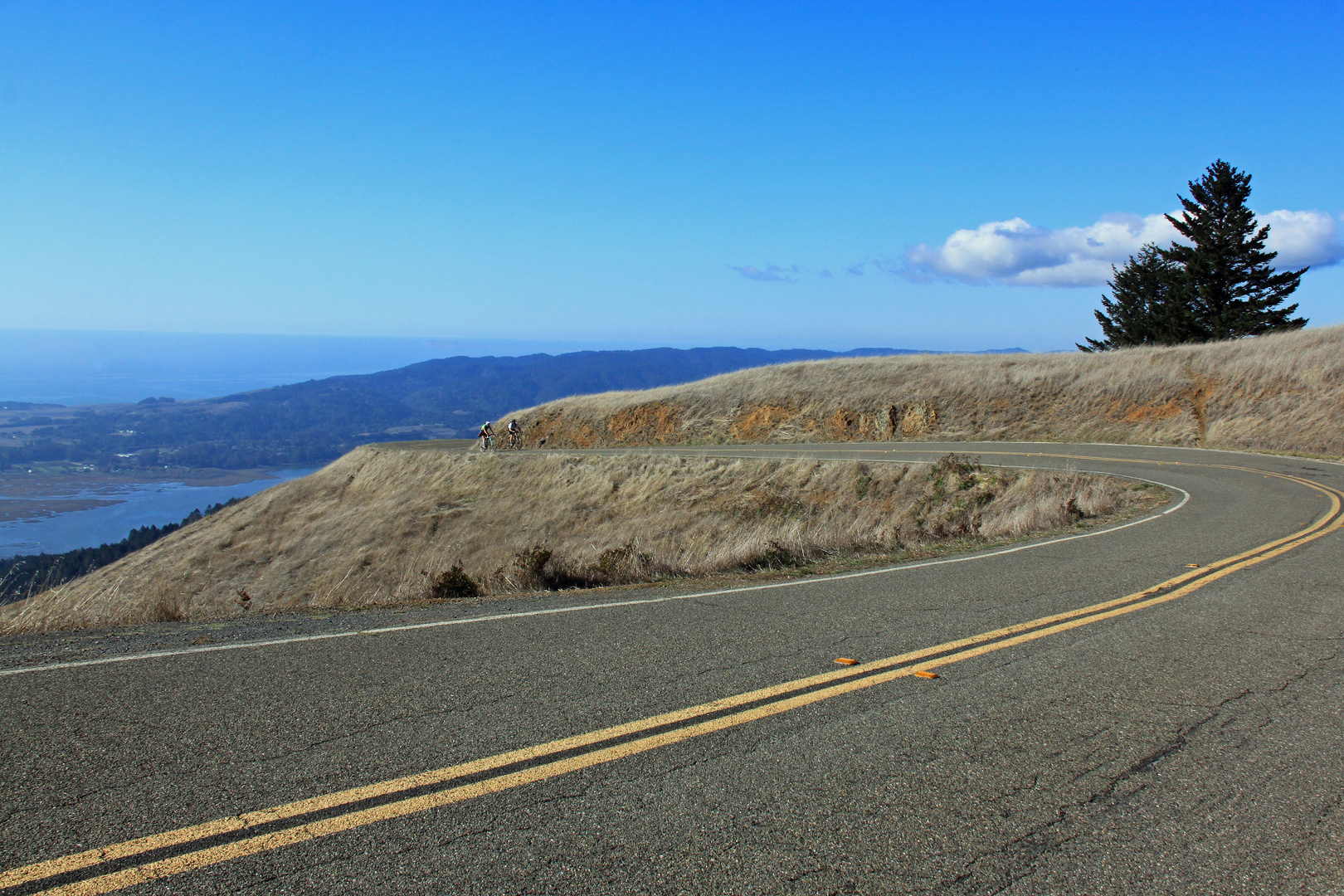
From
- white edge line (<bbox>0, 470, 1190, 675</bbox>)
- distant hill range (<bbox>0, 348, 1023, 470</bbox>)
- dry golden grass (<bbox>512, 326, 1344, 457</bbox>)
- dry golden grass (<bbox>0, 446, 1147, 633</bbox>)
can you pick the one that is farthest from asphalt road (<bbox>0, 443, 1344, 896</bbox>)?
distant hill range (<bbox>0, 348, 1023, 470</bbox>)

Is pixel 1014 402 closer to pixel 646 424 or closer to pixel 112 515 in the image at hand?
pixel 646 424

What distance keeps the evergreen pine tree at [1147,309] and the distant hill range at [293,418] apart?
198 ft

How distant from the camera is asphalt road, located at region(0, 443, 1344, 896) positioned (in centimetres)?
275

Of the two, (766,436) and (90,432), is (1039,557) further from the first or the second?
(90,432)

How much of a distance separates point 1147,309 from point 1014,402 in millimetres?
23434

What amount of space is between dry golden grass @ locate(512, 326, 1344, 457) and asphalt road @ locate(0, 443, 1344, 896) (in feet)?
85.1

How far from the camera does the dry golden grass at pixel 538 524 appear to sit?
944 cm

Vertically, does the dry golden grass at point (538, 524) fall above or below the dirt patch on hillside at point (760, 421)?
below

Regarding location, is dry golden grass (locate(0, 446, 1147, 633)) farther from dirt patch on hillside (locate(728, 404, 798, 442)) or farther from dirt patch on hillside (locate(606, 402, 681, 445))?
dirt patch on hillside (locate(728, 404, 798, 442))

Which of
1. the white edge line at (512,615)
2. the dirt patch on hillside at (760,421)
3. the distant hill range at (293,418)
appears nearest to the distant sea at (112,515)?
the distant hill range at (293,418)

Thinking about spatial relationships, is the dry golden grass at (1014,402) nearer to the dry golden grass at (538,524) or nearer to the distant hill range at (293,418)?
the dry golden grass at (538,524)

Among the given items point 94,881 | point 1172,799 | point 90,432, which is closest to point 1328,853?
point 1172,799

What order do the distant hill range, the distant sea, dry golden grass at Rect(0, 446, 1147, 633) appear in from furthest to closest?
the distant hill range
the distant sea
dry golden grass at Rect(0, 446, 1147, 633)

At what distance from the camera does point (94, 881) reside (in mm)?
2570
